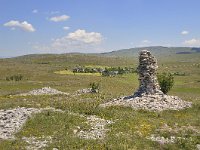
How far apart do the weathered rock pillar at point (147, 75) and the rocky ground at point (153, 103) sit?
1264mm

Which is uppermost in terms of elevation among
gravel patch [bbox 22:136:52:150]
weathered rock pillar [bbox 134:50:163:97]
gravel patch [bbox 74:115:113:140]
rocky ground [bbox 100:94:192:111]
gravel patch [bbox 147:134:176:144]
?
weathered rock pillar [bbox 134:50:163:97]

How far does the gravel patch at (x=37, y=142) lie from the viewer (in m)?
29.2

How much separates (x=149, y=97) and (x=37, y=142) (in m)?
21.4

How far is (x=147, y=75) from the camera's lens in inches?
1930

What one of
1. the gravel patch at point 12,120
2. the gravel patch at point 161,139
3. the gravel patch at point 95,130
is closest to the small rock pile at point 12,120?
the gravel patch at point 12,120

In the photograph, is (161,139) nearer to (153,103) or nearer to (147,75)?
(153,103)

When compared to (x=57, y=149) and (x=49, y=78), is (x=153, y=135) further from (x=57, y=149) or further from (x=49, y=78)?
(x=49, y=78)

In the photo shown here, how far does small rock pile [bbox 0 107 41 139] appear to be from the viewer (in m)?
32.9

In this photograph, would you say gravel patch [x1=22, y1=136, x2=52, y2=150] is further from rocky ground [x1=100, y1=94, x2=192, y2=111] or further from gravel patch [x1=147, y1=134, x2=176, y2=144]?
rocky ground [x1=100, y1=94, x2=192, y2=111]

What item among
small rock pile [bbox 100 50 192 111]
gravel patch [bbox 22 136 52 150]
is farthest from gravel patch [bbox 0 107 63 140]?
small rock pile [bbox 100 50 192 111]

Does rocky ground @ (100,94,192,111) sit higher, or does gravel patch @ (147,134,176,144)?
rocky ground @ (100,94,192,111)

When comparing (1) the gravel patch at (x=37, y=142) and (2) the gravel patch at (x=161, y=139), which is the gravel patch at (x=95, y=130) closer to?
(1) the gravel patch at (x=37, y=142)

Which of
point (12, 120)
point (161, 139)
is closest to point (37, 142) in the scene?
point (12, 120)

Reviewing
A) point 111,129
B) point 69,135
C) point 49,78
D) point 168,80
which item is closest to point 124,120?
point 111,129
